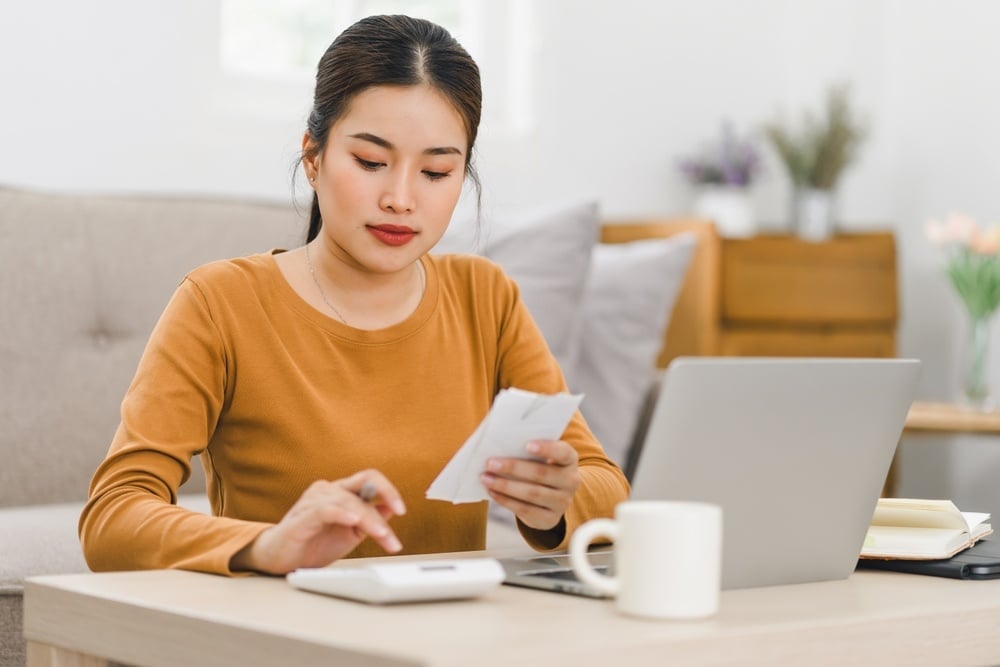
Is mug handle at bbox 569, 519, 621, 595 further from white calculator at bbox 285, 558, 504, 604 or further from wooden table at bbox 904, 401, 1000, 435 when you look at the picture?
wooden table at bbox 904, 401, 1000, 435

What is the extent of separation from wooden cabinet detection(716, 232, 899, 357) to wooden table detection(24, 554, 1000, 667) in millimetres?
2279

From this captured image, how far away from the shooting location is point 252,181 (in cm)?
294

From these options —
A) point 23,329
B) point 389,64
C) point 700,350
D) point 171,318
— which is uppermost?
point 389,64

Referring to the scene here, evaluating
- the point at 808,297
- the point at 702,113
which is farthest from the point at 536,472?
the point at 702,113

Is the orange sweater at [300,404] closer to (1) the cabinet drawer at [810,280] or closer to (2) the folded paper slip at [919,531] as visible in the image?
(2) the folded paper slip at [919,531]

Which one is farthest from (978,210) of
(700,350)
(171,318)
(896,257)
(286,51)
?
(171,318)

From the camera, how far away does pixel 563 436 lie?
1481 mm

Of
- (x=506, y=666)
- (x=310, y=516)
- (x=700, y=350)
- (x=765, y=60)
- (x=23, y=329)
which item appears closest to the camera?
(x=506, y=666)

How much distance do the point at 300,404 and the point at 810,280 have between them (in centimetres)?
231

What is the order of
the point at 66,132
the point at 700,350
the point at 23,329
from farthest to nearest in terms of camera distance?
the point at 700,350 → the point at 66,132 → the point at 23,329

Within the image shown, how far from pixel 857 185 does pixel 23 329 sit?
2.69 m

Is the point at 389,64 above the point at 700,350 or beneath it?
above

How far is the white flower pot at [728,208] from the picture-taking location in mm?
3580

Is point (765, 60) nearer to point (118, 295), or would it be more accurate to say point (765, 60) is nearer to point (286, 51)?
point (286, 51)
